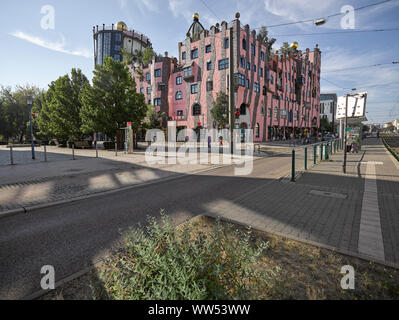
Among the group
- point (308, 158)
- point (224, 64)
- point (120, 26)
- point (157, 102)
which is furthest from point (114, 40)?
point (308, 158)

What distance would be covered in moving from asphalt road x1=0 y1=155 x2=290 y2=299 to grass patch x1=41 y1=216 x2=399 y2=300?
2.15 feet

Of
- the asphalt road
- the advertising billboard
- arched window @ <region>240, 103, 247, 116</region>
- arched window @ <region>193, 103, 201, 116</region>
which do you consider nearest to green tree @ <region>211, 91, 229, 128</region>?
arched window @ <region>240, 103, 247, 116</region>

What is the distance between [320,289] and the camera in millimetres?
2484

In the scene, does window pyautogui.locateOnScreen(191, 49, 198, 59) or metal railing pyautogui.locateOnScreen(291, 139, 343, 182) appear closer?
metal railing pyautogui.locateOnScreen(291, 139, 343, 182)

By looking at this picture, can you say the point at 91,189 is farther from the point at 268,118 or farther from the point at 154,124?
the point at 268,118

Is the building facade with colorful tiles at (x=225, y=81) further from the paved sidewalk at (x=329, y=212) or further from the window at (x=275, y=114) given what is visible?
the paved sidewalk at (x=329, y=212)

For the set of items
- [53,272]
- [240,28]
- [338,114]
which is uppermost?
[240,28]

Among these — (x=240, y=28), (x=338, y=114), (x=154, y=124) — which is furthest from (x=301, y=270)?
(x=154, y=124)

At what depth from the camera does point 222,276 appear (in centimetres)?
232

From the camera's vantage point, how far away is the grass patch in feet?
6.79

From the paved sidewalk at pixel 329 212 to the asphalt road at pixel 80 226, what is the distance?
3.15ft

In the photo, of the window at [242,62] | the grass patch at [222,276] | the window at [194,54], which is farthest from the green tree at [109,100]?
the grass patch at [222,276]

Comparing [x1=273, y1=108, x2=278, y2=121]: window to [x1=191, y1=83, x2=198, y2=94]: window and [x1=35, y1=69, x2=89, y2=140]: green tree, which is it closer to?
[x1=191, y1=83, x2=198, y2=94]: window
